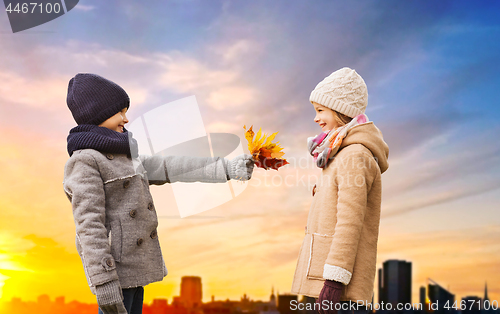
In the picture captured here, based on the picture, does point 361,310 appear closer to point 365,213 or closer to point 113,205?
point 365,213

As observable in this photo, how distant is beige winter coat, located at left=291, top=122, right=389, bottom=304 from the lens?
6.94 feet

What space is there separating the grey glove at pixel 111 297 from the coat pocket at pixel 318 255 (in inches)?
40.8

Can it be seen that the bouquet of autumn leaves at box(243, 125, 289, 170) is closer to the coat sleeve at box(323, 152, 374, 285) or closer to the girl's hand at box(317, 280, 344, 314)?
the coat sleeve at box(323, 152, 374, 285)

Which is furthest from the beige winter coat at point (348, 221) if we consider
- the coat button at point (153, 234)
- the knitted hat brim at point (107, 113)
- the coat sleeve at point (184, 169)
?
the knitted hat brim at point (107, 113)

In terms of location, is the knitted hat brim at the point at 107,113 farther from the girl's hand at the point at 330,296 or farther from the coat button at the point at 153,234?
the girl's hand at the point at 330,296

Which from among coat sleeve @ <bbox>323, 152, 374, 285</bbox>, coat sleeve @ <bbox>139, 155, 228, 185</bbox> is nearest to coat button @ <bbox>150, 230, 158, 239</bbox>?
coat sleeve @ <bbox>139, 155, 228, 185</bbox>

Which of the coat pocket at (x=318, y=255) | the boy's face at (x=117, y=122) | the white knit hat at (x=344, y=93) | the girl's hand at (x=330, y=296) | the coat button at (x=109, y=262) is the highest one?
the white knit hat at (x=344, y=93)

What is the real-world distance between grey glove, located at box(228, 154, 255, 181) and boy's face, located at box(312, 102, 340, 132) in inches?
20.3

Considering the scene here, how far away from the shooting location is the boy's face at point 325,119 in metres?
2.46

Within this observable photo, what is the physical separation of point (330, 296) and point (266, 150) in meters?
0.97

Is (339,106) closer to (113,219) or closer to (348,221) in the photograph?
(348,221)

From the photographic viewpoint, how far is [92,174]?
7.36ft

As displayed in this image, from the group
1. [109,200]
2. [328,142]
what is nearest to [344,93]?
[328,142]

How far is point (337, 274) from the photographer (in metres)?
2.06
